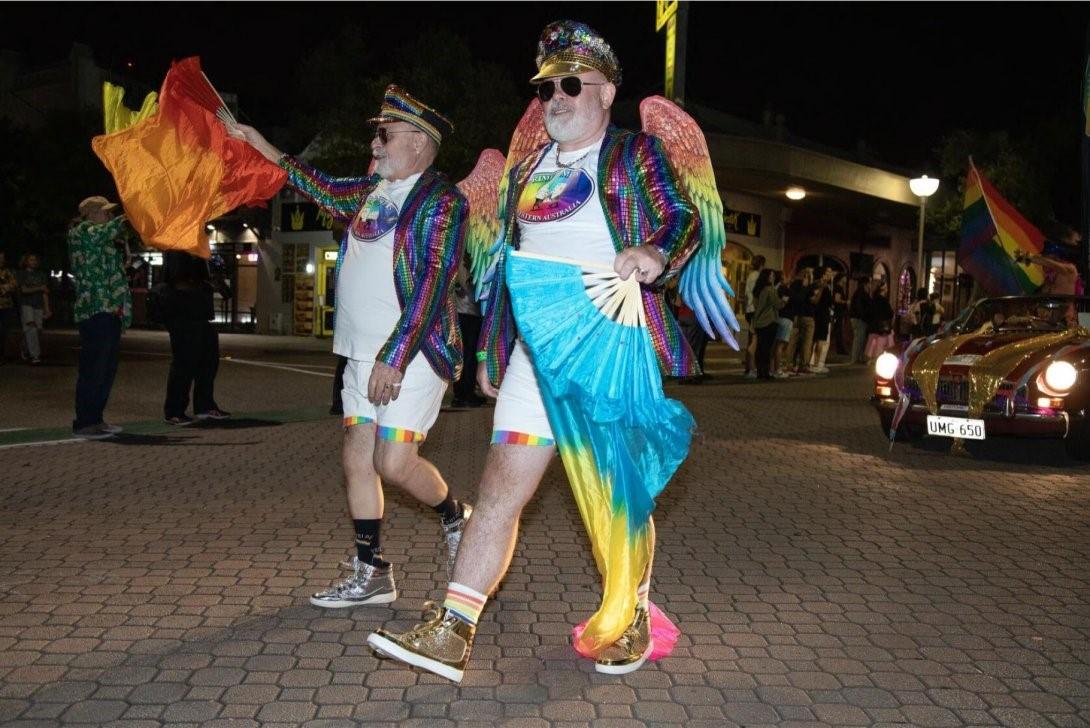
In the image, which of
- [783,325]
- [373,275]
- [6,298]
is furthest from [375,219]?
[783,325]

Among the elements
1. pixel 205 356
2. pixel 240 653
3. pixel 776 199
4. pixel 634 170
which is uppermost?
pixel 776 199

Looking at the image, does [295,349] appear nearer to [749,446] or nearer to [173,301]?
[173,301]

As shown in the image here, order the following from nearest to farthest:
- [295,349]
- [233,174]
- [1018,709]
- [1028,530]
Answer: [1018,709] < [233,174] < [1028,530] < [295,349]

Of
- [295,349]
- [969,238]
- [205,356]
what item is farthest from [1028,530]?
[295,349]

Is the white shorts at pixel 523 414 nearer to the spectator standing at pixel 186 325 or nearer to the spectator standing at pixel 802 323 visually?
the spectator standing at pixel 186 325

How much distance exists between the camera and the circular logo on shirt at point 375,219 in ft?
13.3

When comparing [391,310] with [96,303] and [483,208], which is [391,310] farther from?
[96,303]

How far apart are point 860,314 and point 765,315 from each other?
4707 mm

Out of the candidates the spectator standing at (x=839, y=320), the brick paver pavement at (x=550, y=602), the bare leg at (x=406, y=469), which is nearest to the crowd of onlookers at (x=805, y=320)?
the spectator standing at (x=839, y=320)

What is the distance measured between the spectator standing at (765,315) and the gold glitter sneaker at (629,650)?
1341 centimetres

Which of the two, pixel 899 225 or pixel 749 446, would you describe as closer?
pixel 749 446

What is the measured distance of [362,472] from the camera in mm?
4160

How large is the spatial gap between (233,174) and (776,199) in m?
26.3

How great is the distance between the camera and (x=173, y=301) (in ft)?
31.4
